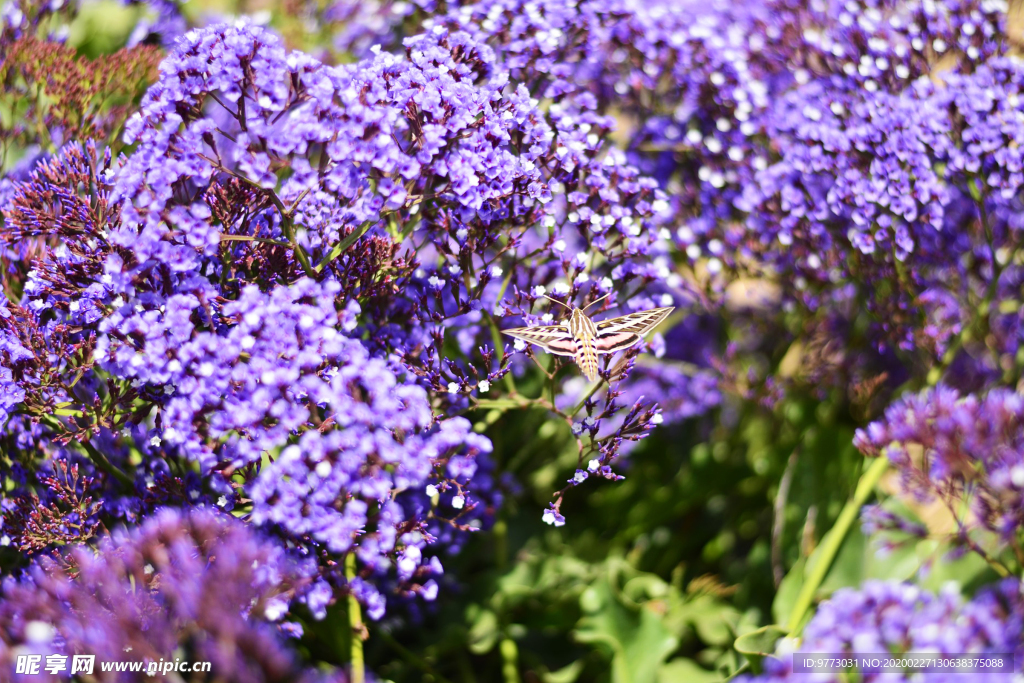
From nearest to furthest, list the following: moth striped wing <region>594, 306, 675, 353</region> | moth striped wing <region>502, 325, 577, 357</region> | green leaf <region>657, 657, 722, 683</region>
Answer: moth striped wing <region>502, 325, 577, 357</region> < moth striped wing <region>594, 306, 675, 353</region> < green leaf <region>657, 657, 722, 683</region>

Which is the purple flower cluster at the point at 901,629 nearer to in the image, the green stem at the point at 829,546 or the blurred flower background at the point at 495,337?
the blurred flower background at the point at 495,337

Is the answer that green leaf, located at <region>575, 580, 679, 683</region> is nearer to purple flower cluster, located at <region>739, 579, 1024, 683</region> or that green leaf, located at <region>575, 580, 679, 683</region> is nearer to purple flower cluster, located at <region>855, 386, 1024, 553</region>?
purple flower cluster, located at <region>739, 579, 1024, 683</region>

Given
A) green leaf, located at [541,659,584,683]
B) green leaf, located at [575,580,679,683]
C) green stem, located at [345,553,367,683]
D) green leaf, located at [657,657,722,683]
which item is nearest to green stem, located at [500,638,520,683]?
green leaf, located at [541,659,584,683]

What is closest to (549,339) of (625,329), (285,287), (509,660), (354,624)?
(625,329)

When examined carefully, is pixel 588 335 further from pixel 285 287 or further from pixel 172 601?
pixel 172 601

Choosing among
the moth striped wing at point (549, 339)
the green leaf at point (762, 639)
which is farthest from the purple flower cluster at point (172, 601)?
the green leaf at point (762, 639)
